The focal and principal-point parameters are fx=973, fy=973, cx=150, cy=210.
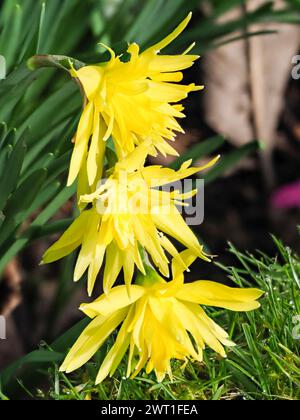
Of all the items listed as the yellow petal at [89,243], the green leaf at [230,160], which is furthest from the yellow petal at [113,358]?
the green leaf at [230,160]

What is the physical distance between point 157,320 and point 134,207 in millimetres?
129

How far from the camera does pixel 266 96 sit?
2713 millimetres

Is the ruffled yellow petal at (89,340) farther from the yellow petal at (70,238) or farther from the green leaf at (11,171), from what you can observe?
the green leaf at (11,171)

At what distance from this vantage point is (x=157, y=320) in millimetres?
1062

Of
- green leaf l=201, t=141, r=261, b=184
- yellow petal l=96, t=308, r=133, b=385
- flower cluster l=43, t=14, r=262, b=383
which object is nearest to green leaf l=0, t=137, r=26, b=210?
flower cluster l=43, t=14, r=262, b=383

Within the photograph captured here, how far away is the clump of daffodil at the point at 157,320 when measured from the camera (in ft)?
3.49

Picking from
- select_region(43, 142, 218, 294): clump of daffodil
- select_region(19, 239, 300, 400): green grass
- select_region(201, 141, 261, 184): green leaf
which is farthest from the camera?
select_region(201, 141, 261, 184): green leaf

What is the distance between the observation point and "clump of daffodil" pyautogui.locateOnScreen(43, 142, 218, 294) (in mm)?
1015

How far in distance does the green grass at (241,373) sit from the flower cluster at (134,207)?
0.09 metres

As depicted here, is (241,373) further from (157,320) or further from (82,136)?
(82,136)

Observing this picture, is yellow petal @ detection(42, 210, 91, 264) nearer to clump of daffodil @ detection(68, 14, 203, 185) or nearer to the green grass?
clump of daffodil @ detection(68, 14, 203, 185)

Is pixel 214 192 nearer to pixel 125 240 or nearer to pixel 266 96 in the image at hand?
pixel 266 96

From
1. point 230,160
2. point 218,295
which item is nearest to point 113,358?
point 218,295

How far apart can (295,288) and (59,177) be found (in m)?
0.39
